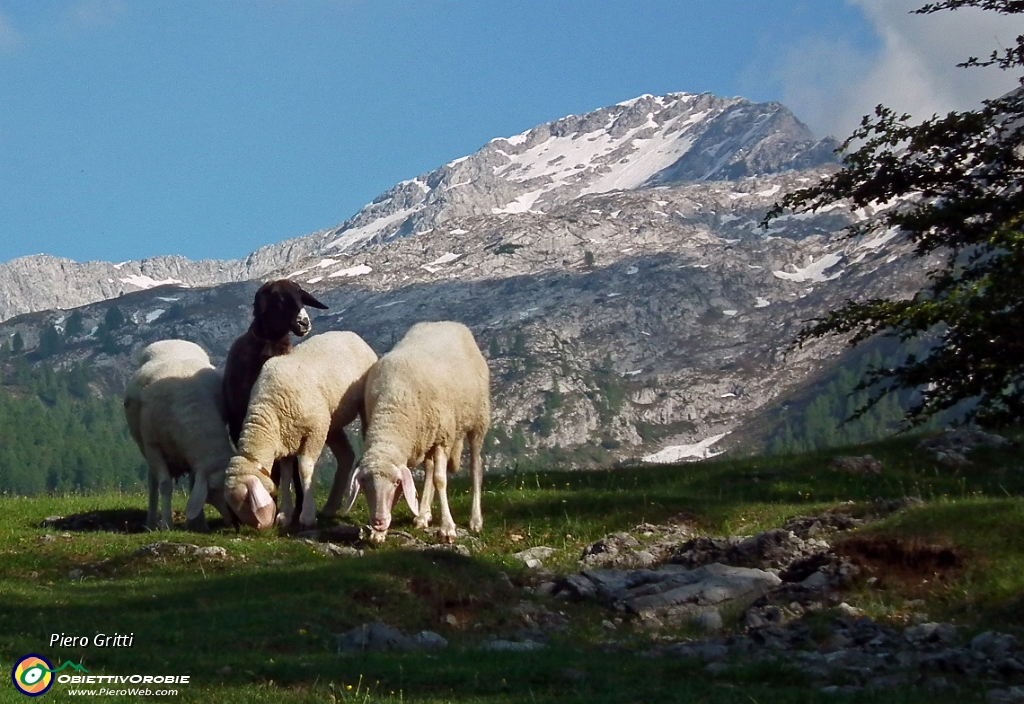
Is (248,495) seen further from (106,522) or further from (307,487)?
(106,522)

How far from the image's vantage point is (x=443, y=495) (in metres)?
22.4

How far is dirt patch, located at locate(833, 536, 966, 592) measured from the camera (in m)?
17.4

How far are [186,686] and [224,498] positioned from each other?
1002cm

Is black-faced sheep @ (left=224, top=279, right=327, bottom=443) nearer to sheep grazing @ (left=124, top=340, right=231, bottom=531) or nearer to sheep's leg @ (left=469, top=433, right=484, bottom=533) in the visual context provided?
sheep grazing @ (left=124, top=340, right=231, bottom=531)

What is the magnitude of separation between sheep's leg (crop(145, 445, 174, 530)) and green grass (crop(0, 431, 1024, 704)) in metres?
1.90

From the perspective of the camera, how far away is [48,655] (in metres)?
13.2

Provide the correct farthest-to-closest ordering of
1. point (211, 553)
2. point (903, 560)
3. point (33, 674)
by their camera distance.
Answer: point (211, 553)
point (903, 560)
point (33, 674)

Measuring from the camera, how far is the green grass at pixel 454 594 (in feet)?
41.1

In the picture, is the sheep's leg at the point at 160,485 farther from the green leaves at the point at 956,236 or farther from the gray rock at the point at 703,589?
the green leaves at the point at 956,236

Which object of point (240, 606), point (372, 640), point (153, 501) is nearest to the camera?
point (372, 640)

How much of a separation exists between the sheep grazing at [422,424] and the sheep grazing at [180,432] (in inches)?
95.0

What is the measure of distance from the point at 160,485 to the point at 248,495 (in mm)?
2165

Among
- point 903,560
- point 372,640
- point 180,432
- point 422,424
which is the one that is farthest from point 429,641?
point 180,432

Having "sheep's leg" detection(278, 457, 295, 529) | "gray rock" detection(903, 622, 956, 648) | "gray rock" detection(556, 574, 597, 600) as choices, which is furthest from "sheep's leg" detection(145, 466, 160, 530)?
"gray rock" detection(903, 622, 956, 648)
